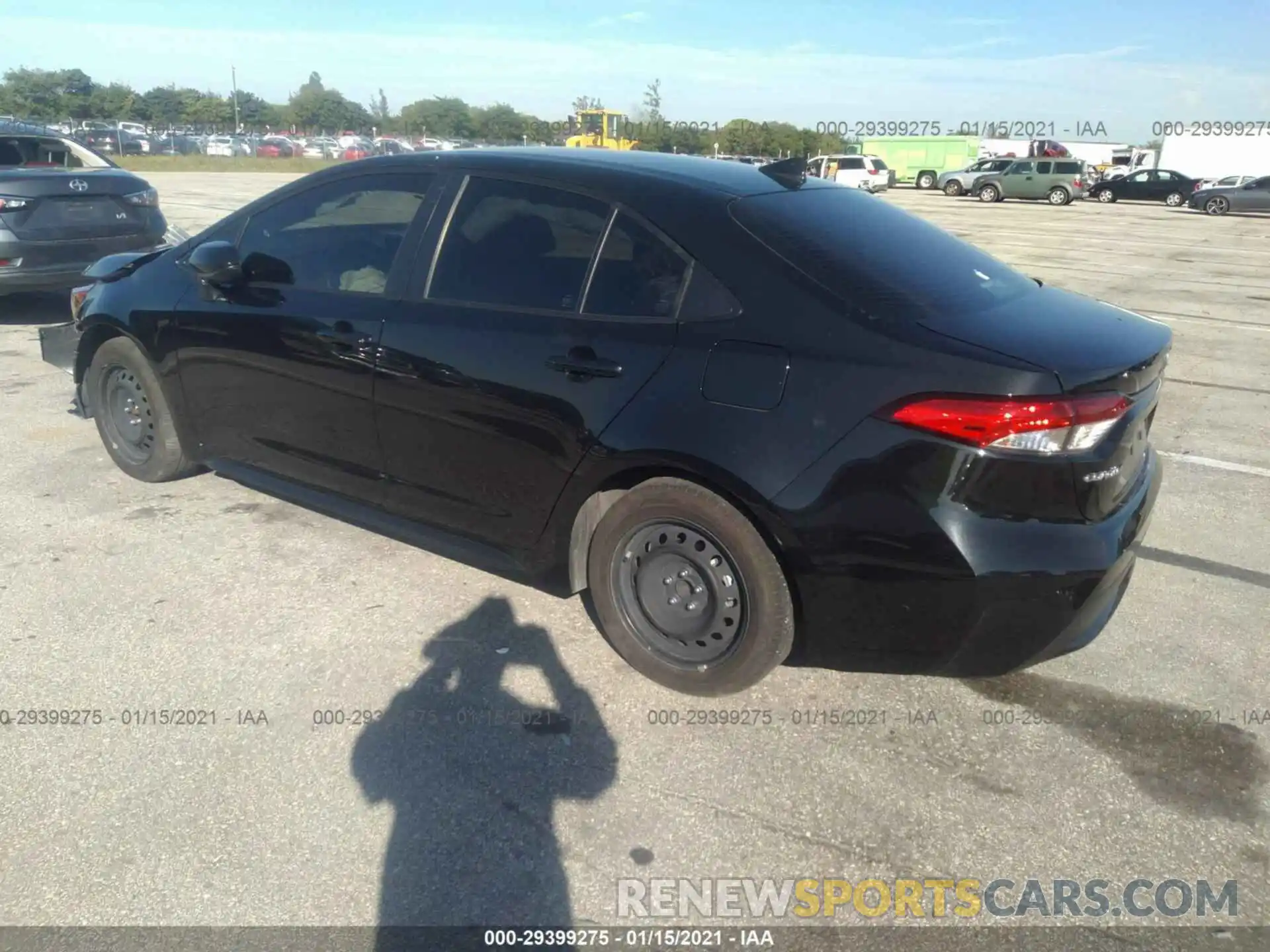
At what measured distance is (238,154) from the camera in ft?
158

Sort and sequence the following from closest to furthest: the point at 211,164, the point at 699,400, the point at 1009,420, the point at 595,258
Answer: the point at 1009,420
the point at 699,400
the point at 595,258
the point at 211,164

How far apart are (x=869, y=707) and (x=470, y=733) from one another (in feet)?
4.21

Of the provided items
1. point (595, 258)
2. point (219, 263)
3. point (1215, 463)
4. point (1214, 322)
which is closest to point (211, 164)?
point (1214, 322)

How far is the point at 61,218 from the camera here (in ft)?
26.5

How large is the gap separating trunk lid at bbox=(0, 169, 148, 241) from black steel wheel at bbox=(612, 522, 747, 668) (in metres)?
7.07

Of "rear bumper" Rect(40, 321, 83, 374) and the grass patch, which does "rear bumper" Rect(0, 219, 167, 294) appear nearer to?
"rear bumper" Rect(40, 321, 83, 374)

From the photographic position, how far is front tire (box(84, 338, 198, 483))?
15.4 ft

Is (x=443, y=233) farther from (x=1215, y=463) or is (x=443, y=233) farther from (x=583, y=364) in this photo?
(x=1215, y=463)

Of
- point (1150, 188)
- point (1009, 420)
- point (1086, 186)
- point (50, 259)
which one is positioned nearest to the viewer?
point (1009, 420)

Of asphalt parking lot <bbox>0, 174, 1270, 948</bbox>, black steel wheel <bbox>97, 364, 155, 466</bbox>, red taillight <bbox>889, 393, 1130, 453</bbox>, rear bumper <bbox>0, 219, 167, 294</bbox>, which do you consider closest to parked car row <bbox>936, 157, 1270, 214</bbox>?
rear bumper <bbox>0, 219, 167, 294</bbox>

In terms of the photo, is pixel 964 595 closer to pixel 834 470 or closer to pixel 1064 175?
pixel 834 470

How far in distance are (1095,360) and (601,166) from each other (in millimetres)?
1770

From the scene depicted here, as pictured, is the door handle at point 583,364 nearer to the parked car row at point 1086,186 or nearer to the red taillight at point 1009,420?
the red taillight at point 1009,420

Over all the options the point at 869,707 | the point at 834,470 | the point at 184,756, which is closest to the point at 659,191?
the point at 834,470
